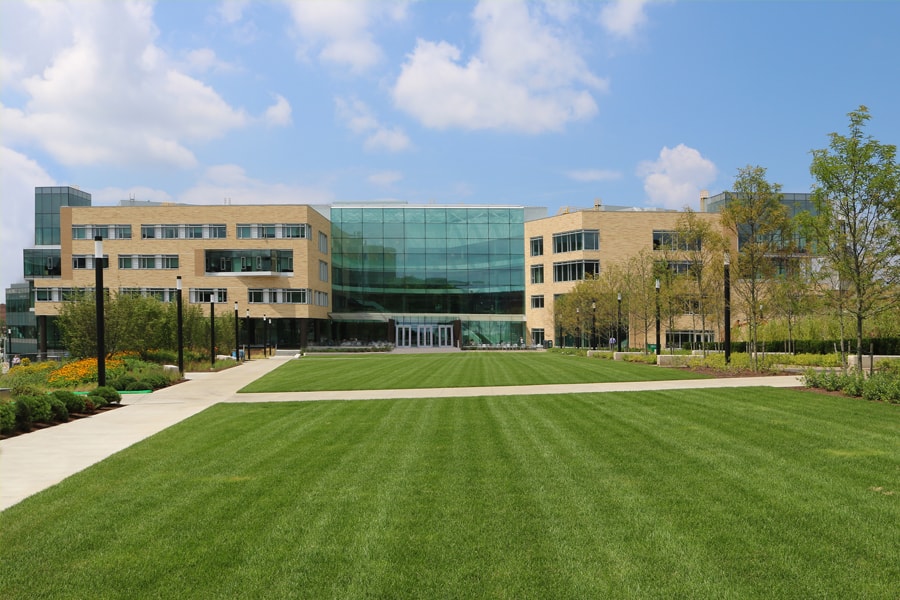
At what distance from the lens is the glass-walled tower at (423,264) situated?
83625 millimetres

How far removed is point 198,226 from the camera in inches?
2891

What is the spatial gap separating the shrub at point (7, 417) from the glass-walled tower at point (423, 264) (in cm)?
6985

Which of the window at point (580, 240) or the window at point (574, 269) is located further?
the window at point (580, 240)

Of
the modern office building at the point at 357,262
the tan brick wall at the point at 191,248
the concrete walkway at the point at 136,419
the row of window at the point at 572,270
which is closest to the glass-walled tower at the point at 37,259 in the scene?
the modern office building at the point at 357,262

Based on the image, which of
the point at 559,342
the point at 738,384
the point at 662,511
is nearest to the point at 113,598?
the point at 662,511

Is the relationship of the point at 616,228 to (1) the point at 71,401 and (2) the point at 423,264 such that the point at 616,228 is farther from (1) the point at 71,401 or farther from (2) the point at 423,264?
(1) the point at 71,401

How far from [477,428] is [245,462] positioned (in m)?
4.68

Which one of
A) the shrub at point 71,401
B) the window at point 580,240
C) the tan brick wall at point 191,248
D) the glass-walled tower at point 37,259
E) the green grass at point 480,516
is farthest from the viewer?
the glass-walled tower at point 37,259

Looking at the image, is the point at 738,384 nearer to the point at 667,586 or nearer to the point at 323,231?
the point at 667,586

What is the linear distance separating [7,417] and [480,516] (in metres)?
11.0

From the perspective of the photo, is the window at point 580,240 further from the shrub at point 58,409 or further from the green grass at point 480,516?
the shrub at point 58,409

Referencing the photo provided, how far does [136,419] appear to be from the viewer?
599 inches

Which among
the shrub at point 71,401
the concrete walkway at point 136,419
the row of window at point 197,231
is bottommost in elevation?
the concrete walkway at point 136,419

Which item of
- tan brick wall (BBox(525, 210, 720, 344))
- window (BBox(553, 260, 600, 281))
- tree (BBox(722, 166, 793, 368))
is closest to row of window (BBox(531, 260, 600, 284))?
window (BBox(553, 260, 600, 281))
